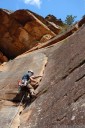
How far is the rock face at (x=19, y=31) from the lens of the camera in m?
29.9

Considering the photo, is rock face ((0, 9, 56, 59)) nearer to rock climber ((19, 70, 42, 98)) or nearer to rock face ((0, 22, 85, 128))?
rock face ((0, 22, 85, 128))

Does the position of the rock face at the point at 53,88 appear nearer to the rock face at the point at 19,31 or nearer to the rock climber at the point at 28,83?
the rock climber at the point at 28,83

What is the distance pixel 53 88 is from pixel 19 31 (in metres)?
17.5

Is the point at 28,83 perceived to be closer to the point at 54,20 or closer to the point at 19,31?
the point at 19,31

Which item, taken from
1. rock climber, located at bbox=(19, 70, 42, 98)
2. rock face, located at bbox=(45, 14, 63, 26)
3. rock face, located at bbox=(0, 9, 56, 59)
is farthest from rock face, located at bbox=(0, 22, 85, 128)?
rock face, located at bbox=(45, 14, 63, 26)

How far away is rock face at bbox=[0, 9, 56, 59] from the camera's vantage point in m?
29.9

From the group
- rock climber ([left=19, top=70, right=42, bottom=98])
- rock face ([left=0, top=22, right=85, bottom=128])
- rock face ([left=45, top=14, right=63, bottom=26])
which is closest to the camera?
rock face ([left=0, top=22, right=85, bottom=128])

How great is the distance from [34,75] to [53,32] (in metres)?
14.5

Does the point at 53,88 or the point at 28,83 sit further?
the point at 28,83

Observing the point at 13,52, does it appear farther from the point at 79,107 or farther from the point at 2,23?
the point at 79,107

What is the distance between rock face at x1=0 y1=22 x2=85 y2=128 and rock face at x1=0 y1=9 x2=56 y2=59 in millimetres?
10468

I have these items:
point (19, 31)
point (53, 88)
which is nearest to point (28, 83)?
point (53, 88)

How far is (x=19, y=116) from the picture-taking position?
1352cm

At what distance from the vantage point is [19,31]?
30.3 m
